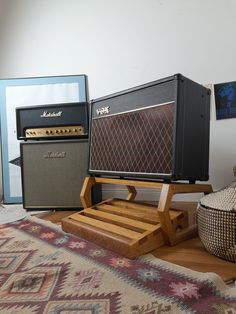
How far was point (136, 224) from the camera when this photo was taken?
894 millimetres

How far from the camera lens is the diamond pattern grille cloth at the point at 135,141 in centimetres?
87

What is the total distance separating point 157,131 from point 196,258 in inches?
17.0

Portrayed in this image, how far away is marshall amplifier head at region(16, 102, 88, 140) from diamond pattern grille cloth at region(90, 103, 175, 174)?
0.16m

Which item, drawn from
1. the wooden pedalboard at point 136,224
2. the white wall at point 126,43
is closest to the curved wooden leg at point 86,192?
the wooden pedalboard at point 136,224

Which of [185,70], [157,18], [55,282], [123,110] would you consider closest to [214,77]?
[185,70]

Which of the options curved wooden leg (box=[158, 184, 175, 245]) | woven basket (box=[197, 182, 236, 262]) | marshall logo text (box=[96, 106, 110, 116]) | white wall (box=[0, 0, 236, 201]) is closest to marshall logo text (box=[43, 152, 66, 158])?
marshall logo text (box=[96, 106, 110, 116])

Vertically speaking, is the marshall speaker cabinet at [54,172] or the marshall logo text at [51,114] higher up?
the marshall logo text at [51,114]

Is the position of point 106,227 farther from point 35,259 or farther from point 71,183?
point 71,183

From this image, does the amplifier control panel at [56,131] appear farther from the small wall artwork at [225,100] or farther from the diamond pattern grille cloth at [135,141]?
the small wall artwork at [225,100]

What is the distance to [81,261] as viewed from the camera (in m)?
0.75

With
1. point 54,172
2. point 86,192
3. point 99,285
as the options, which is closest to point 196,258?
point 99,285

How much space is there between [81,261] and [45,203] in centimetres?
67

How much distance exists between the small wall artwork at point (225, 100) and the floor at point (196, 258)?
2.34 ft

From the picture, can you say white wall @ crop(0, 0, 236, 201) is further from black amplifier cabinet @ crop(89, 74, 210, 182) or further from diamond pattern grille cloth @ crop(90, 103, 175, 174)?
diamond pattern grille cloth @ crop(90, 103, 175, 174)
